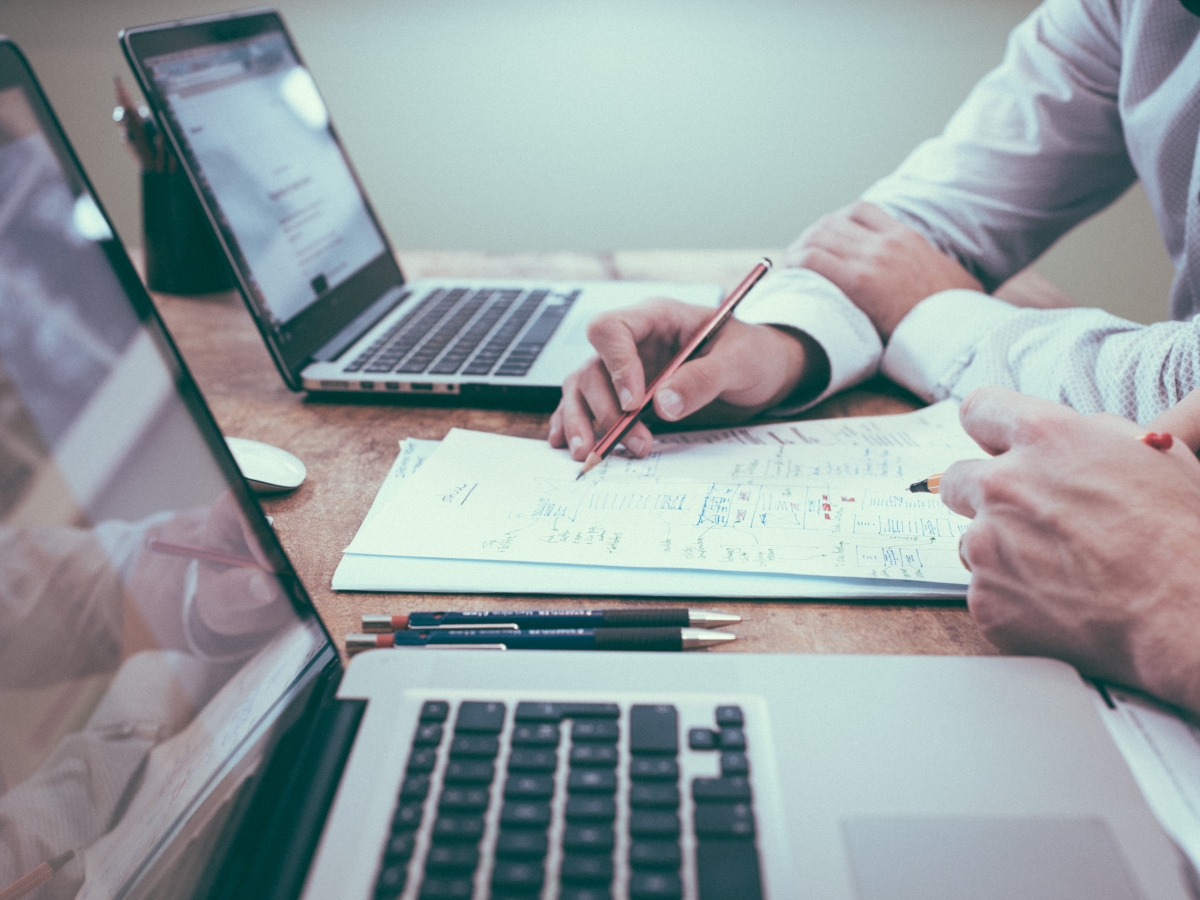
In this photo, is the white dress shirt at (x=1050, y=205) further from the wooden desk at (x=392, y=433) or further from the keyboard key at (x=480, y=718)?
the keyboard key at (x=480, y=718)

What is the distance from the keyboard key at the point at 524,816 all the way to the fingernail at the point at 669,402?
0.35m

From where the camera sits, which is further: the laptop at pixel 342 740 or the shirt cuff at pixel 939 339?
the shirt cuff at pixel 939 339

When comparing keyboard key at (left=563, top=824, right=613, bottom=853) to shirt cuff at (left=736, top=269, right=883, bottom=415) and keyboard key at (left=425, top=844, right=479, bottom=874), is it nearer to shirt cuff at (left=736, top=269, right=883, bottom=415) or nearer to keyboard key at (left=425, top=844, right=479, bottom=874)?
keyboard key at (left=425, top=844, right=479, bottom=874)

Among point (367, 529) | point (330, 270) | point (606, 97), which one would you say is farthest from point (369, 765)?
point (606, 97)

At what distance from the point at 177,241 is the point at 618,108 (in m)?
1.07

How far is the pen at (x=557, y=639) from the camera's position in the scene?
15.7 inches

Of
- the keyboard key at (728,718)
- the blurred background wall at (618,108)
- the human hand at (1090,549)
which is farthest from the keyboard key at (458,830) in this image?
the blurred background wall at (618,108)

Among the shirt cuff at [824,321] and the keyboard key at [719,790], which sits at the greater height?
the keyboard key at [719,790]

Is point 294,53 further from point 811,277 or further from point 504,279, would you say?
point 811,277

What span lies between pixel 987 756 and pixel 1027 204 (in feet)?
2.59

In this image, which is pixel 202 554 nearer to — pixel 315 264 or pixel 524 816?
pixel 524 816

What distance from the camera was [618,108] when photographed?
175cm

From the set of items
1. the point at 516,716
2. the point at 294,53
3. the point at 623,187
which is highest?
the point at 294,53

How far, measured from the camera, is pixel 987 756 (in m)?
0.32
